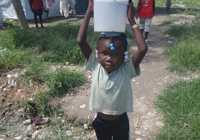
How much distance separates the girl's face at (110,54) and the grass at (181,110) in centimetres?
149

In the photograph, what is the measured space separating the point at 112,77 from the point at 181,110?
1842 millimetres

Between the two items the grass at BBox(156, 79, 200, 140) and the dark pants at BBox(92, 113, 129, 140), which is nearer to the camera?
the dark pants at BBox(92, 113, 129, 140)

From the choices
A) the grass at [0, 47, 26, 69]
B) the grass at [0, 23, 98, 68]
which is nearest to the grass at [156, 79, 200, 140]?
the grass at [0, 23, 98, 68]

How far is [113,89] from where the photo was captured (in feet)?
10.1

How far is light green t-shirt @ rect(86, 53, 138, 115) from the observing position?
306 cm

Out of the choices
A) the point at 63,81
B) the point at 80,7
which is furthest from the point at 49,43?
the point at 80,7

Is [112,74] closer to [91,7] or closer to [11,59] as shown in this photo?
[91,7]

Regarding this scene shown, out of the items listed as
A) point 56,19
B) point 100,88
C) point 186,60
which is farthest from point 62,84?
point 56,19

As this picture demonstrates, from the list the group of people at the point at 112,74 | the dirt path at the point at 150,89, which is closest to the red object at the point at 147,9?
the dirt path at the point at 150,89

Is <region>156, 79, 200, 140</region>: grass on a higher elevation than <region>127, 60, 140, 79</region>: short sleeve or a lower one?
lower

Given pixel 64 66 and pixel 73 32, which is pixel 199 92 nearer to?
pixel 64 66

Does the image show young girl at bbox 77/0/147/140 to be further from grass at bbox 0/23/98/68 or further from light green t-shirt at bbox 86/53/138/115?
grass at bbox 0/23/98/68

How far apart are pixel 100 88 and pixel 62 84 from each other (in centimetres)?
263

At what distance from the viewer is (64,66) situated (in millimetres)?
6609
